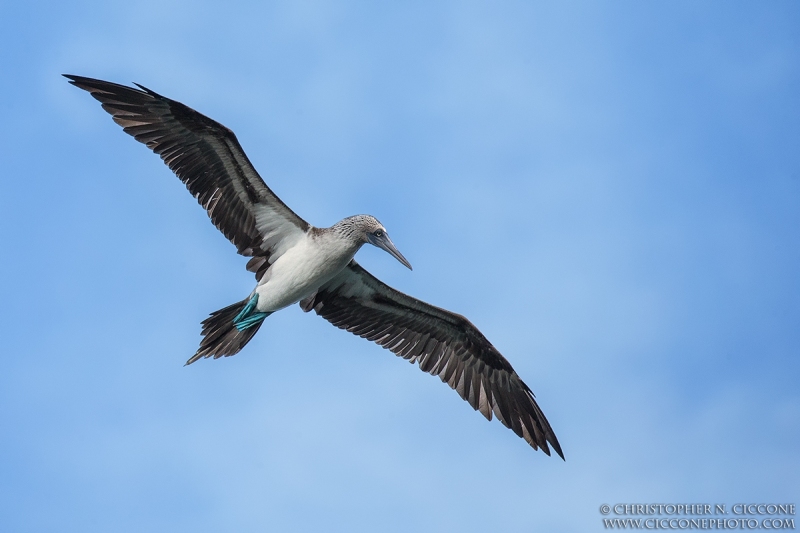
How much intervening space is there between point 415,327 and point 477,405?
1572 millimetres

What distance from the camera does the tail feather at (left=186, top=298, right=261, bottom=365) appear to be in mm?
13984

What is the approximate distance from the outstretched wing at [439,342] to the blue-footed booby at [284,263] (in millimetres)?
16

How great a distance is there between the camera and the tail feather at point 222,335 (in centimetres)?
1398

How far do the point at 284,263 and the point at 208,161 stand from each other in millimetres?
1793

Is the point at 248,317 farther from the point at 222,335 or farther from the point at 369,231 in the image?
the point at 369,231

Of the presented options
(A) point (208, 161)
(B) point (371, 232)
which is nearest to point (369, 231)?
(B) point (371, 232)

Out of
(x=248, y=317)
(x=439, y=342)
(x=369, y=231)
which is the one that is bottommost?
(x=248, y=317)

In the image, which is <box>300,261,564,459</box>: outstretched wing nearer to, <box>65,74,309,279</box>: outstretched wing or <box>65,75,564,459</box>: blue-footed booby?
<box>65,75,564,459</box>: blue-footed booby

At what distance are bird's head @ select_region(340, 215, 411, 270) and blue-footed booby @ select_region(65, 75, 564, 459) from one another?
0.05 feet

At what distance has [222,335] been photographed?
46.1 feet

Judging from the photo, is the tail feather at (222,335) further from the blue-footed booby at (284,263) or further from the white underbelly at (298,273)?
the white underbelly at (298,273)

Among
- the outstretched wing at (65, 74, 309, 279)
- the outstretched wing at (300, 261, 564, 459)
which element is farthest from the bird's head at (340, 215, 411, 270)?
the outstretched wing at (300, 261, 564, 459)

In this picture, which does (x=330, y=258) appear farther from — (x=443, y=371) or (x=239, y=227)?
(x=443, y=371)

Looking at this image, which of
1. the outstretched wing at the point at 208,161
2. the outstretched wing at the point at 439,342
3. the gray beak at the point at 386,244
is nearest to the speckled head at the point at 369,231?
the gray beak at the point at 386,244
